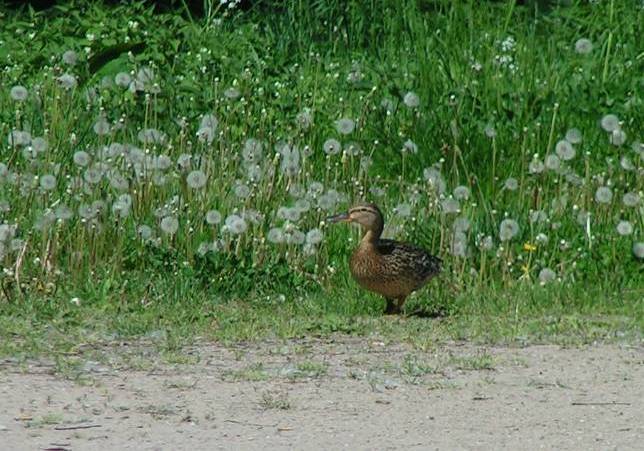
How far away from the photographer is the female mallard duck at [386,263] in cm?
912

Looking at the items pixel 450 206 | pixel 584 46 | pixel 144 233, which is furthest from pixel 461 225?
pixel 584 46

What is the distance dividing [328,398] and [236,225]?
115 inches

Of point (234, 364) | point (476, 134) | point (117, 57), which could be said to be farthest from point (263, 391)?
point (117, 57)

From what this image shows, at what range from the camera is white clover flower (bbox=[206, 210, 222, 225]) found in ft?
32.4

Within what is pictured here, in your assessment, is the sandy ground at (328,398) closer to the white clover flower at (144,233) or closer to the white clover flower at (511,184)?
the white clover flower at (144,233)

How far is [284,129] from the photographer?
1183 centimetres

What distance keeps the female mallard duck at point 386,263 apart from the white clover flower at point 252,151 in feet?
3.67

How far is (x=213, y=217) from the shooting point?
9898mm

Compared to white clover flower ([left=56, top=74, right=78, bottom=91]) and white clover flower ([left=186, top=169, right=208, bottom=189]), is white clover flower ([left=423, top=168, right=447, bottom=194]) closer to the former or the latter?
white clover flower ([left=186, top=169, right=208, bottom=189])

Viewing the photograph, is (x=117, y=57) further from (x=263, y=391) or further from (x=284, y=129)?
(x=263, y=391)

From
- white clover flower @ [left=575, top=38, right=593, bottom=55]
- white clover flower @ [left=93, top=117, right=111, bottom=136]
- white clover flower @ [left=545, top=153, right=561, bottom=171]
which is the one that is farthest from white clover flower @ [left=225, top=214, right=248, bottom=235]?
white clover flower @ [left=575, top=38, right=593, bottom=55]

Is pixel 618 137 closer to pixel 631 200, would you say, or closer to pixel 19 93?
pixel 631 200

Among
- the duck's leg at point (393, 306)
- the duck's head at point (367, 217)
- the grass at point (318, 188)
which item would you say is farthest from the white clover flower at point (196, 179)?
the duck's leg at point (393, 306)

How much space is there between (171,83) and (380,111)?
1.93 metres
